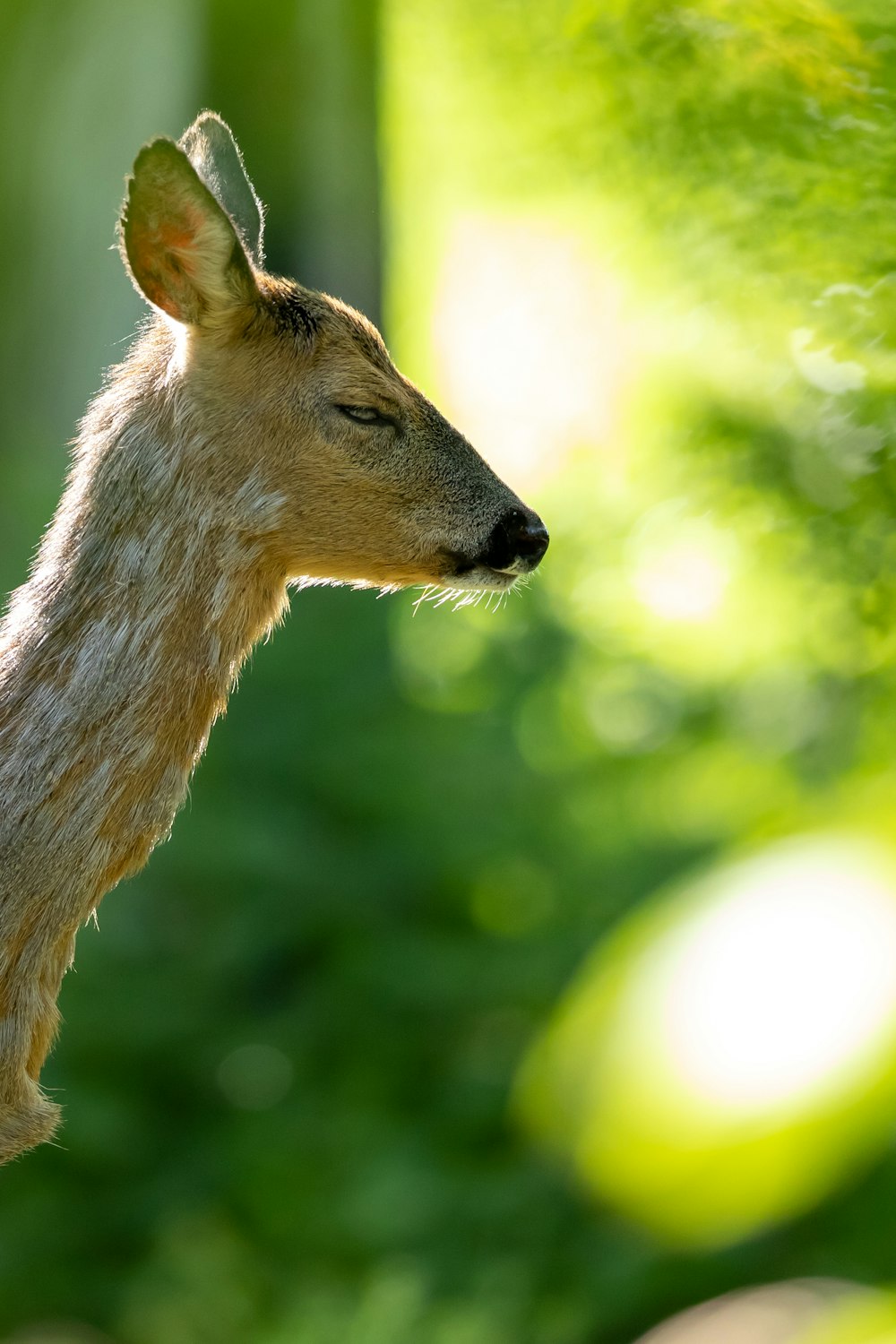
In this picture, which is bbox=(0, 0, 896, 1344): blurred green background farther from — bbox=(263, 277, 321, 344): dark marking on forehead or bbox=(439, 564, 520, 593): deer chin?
bbox=(263, 277, 321, 344): dark marking on forehead

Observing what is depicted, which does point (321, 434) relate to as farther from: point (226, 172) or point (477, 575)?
point (226, 172)

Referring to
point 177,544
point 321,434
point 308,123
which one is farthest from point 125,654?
point 308,123

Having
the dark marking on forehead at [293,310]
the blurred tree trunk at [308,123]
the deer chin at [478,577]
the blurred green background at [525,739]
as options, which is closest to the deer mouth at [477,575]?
the deer chin at [478,577]

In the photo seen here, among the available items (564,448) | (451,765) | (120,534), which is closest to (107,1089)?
(451,765)

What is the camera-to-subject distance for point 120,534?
1673 millimetres

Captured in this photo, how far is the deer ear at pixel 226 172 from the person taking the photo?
1880mm

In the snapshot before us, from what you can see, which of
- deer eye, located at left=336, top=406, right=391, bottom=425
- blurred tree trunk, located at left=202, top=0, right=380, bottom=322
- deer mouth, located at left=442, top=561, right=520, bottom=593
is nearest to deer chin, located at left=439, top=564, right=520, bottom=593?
deer mouth, located at left=442, top=561, right=520, bottom=593

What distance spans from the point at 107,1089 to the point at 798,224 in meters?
4.36

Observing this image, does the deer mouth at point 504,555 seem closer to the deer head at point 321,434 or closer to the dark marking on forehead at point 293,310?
the deer head at point 321,434

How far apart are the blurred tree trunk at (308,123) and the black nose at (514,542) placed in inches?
102

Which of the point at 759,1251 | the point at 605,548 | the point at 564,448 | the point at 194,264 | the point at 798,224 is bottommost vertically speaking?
the point at 759,1251

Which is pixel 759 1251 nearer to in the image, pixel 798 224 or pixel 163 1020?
pixel 163 1020

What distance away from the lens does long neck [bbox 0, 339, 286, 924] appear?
5.33 feet

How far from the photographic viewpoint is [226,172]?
1.93 m
